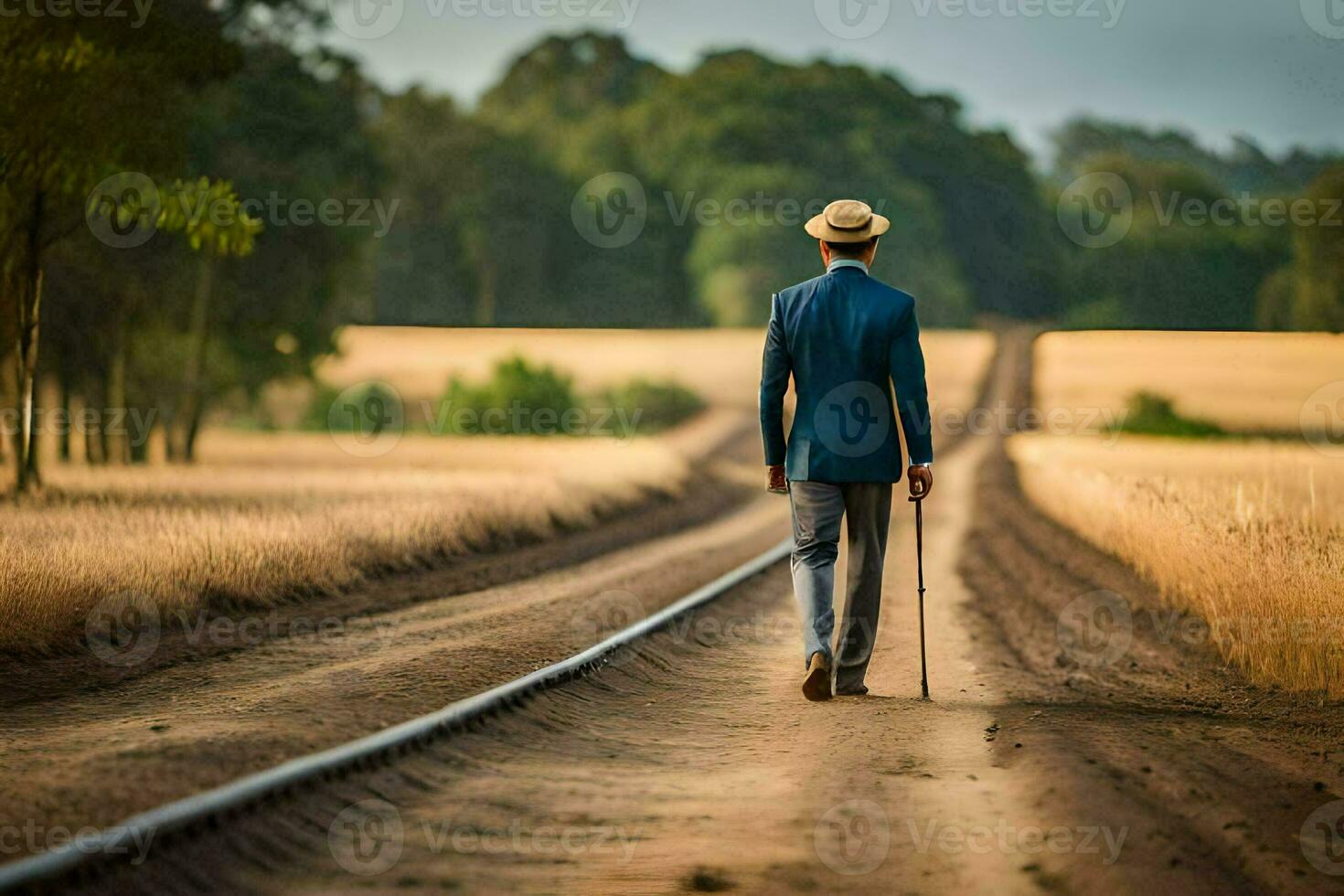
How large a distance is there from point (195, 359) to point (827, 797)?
2837cm

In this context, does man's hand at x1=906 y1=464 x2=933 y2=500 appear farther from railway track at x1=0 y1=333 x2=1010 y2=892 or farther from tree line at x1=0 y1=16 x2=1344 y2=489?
tree line at x1=0 y1=16 x2=1344 y2=489

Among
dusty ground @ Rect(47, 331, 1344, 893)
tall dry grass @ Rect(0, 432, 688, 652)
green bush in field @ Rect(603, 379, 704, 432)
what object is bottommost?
dusty ground @ Rect(47, 331, 1344, 893)

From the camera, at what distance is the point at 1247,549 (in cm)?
1153

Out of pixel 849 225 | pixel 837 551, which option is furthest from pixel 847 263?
pixel 837 551

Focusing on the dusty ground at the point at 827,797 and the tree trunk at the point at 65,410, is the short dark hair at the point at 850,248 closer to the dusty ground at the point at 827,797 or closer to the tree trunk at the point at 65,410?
the dusty ground at the point at 827,797

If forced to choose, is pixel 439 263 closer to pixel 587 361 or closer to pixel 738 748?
pixel 587 361

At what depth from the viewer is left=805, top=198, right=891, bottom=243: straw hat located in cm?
859

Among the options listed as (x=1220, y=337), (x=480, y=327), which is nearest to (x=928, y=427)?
(x=1220, y=337)

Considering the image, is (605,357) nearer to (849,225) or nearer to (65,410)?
(65,410)

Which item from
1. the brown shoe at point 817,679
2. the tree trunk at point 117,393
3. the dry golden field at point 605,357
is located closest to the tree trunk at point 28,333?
the tree trunk at point 117,393

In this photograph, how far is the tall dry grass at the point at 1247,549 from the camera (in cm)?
998

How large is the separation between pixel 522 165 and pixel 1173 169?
50.0 m

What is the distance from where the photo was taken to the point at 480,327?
8312cm

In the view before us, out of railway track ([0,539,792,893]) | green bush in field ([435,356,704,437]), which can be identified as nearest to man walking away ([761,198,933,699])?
railway track ([0,539,792,893])
